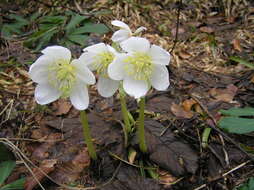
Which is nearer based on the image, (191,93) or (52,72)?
(52,72)

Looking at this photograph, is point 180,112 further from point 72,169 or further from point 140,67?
point 72,169

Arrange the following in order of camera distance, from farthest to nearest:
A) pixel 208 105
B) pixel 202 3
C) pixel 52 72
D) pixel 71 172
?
pixel 202 3
pixel 208 105
pixel 71 172
pixel 52 72

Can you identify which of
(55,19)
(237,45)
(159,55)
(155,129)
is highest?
(159,55)

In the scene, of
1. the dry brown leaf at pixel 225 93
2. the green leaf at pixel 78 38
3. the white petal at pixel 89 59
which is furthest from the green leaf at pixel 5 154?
the dry brown leaf at pixel 225 93

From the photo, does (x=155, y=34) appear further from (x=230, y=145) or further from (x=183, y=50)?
(x=230, y=145)

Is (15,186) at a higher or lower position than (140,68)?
lower

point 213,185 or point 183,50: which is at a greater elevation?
point 183,50

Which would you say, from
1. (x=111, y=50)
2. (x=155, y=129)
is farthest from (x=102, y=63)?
(x=155, y=129)

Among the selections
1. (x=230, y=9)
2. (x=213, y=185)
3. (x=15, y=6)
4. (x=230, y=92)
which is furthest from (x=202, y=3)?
(x=213, y=185)
